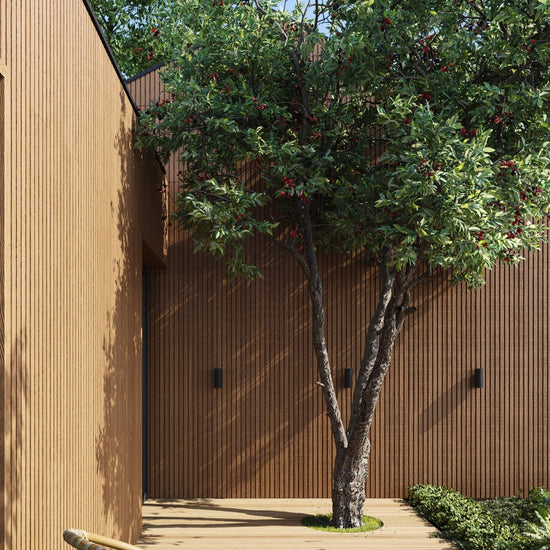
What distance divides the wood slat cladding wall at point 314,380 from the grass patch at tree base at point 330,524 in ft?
2.91

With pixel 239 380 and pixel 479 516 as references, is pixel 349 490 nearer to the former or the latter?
pixel 479 516

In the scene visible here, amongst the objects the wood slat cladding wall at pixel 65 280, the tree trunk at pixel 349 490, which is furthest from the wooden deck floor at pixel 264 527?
the wood slat cladding wall at pixel 65 280

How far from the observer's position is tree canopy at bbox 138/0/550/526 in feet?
15.6

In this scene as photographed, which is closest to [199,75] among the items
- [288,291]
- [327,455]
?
[288,291]

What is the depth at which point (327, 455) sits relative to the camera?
23.6 feet

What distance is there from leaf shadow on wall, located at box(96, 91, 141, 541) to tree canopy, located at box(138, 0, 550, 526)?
65 cm

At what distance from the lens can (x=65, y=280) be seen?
320 centimetres

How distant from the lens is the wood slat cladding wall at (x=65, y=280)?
8.09 ft

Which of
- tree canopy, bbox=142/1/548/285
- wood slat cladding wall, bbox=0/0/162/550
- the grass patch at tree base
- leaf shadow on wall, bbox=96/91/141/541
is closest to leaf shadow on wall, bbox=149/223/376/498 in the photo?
the grass patch at tree base

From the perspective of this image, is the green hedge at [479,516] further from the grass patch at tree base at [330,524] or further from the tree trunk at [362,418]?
the tree trunk at [362,418]

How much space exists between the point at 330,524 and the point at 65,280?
392cm

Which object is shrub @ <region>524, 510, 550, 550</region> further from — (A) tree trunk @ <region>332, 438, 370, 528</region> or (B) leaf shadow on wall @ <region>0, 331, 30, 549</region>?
(B) leaf shadow on wall @ <region>0, 331, 30, 549</region>

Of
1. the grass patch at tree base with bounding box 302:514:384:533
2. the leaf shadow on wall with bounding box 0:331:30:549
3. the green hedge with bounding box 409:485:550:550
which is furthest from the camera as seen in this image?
the grass patch at tree base with bounding box 302:514:384:533

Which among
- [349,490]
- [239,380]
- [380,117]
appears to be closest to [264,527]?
[349,490]
